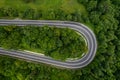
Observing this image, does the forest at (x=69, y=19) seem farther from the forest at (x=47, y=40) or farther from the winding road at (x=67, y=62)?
the forest at (x=47, y=40)

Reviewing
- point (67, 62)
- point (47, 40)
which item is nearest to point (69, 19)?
point (47, 40)

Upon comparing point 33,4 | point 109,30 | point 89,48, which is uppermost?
point 33,4

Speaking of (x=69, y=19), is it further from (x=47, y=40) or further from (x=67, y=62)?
(x=67, y=62)

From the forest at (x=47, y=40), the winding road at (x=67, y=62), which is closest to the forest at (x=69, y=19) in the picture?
the winding road at (x=67, y=62)

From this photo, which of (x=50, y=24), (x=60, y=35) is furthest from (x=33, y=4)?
(x=60, y=35)

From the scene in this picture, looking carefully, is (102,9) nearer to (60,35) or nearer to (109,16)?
(109,16)

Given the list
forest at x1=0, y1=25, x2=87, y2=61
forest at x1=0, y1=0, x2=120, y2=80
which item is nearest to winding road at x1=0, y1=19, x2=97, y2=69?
forest at x1=0, y1=0, x2=120, y2=80

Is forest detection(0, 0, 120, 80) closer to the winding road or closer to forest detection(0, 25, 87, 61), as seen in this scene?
the winding road

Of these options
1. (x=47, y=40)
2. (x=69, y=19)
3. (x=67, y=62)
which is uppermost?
(x=69, y=19)
